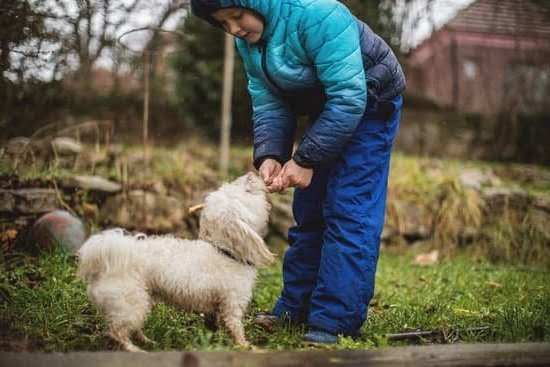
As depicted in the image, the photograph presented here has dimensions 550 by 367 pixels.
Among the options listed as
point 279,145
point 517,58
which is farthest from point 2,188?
point 517,58

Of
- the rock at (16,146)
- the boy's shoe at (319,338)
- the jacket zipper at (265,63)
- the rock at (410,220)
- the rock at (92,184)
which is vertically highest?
the jacket zipper at (265,63)

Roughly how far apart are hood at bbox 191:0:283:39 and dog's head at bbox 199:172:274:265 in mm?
755

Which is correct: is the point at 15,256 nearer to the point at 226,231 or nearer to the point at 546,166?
the point at 226,231

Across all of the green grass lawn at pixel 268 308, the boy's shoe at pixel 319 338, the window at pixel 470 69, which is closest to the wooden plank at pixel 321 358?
the green grass lawn at pixel 268 308

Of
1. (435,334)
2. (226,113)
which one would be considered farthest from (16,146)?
(435,334)

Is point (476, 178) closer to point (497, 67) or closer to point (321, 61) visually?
point (497, 67)

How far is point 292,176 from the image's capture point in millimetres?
2883

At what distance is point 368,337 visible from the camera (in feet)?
9.98

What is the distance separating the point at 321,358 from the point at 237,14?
1.56m

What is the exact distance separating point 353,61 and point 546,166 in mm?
7304

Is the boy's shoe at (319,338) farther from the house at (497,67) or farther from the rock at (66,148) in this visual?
the house at (497,67)

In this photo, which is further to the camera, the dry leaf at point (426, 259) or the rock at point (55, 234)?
the dry leaf at point (426, 259)

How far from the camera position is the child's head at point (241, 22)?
9.01 feet

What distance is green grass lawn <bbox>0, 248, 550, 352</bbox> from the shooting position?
108 inches
